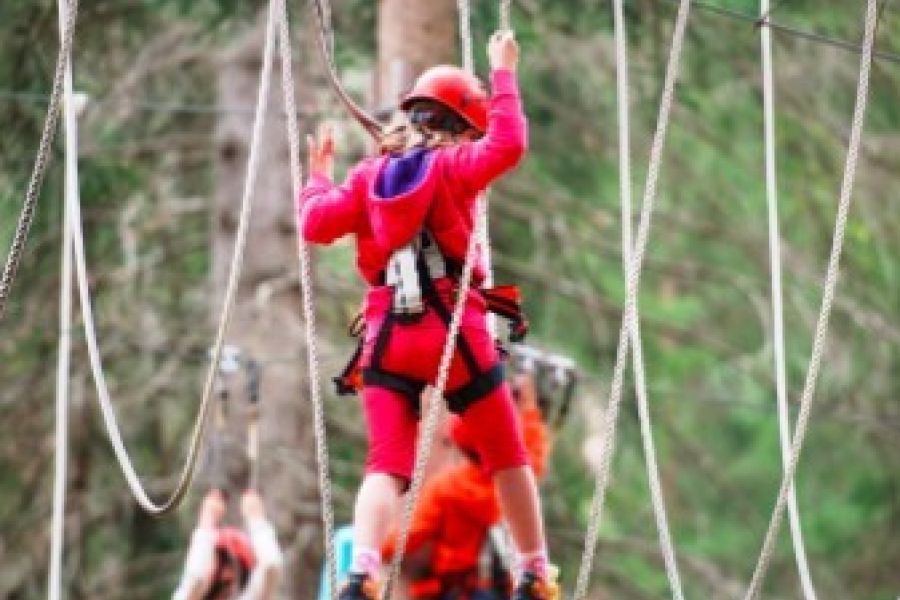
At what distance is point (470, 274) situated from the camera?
6477 mm

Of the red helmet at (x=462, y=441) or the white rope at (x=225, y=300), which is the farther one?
the red helmet at (x=462, y=441)

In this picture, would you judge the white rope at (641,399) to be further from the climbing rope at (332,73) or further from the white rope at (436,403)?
the climbing rope at (332,73)

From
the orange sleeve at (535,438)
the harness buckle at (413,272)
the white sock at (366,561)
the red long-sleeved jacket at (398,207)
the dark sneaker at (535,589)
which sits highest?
the red long-sleeved jacket at (398,207)

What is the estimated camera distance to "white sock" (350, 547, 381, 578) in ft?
21.1

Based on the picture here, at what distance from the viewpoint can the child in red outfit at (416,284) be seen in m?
6.52

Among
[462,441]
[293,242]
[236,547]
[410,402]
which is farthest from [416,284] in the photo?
[293,242]

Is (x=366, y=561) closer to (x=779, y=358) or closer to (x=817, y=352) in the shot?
(x=817, y=352)

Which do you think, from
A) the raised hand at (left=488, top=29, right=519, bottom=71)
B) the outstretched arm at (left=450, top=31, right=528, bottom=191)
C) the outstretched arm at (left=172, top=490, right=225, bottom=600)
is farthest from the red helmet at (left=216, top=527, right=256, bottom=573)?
the raised hand at (left=488, top=29, right=519, bottom=71)

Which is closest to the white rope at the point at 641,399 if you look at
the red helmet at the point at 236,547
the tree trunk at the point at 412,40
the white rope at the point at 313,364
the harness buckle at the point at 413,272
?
the harness buckle at the point at 413,272

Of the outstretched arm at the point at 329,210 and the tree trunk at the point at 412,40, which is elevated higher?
the tree trunk at the point at 412,40

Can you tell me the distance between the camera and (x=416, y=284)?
21.4 feet

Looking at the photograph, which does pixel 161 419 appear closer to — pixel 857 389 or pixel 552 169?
pixel 552 169

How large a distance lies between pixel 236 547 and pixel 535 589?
3299 mm

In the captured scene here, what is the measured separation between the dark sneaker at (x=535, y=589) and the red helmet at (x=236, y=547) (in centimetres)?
318
